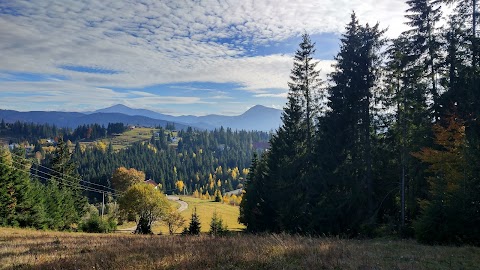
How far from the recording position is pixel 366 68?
2539 centimetres

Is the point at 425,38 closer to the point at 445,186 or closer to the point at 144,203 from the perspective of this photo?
the point at 445,186

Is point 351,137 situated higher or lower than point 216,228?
higher

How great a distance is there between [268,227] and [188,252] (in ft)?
99.9

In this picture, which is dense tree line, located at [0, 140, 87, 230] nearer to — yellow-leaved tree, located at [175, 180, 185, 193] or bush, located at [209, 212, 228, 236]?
bush, located at [209, 212, 228, 236]

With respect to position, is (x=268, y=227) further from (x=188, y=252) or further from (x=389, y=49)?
(x=188, y=252)

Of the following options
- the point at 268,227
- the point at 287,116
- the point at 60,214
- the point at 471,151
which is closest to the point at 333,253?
the point at 471,151

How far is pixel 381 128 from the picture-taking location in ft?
82.5

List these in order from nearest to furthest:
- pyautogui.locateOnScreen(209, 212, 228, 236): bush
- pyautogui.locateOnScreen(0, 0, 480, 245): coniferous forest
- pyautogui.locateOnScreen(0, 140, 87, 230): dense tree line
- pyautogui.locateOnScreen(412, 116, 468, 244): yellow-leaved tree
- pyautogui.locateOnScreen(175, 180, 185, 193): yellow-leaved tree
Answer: pyautogui.locateOnScreen(412, 116, 468, 244): yellow-leaved tree
pyautogui.locateOnScreen(0, 0, 480, 245): coniferous forest
pyautogui.locateOnScreen(209, 212, 228, 236): bush
pyautogui.locateOnScreen(0, 140, 87, 230): dense tree line
pyautogui.locateOnScreen(175, 180, 185, 193): yellow-leaved tree

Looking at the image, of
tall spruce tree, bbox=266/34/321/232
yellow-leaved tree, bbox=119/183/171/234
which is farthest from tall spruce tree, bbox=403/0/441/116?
yellow-leaved tree, bbox=119/183/171/234

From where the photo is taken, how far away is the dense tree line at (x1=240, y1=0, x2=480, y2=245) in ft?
65.7

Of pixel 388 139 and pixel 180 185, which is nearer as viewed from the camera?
pixel 388 139

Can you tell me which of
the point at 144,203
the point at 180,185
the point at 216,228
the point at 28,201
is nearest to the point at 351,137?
the point at 216,228

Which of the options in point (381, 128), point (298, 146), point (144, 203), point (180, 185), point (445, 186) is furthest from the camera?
point (180, 185)

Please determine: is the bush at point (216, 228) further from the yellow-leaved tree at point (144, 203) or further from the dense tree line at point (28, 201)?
the dense tree line at point (28, 201)
